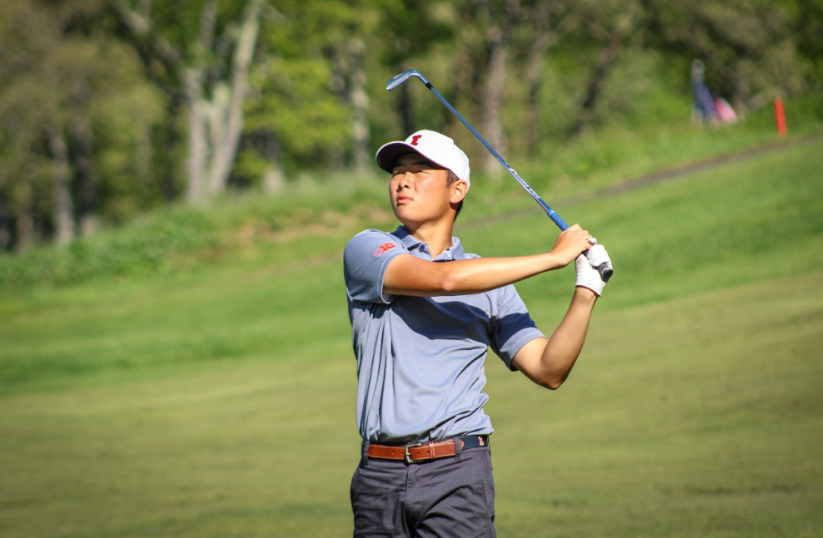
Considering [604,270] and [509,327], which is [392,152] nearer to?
[509,327]

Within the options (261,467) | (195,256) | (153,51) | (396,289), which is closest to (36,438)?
(261,467)

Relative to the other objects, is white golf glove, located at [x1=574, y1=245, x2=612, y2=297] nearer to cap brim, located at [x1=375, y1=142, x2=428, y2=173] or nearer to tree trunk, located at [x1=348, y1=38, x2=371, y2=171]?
cap brim, located at [x1=375, y1=142, x2=428, y2=173]

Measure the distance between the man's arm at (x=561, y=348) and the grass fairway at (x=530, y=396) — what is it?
3.02 metres

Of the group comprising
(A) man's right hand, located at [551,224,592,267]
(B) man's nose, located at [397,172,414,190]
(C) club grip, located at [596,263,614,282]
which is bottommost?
(C) club grip, located at [596,263,614,282]

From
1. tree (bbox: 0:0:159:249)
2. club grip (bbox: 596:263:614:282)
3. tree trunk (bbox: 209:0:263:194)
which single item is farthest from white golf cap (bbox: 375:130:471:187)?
tree (bbox: 0:0:159:249)

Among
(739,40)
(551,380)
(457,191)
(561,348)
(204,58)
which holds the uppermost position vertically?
(739,40)

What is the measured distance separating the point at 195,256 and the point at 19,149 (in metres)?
21.5

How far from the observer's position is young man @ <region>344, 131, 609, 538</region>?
3785mm

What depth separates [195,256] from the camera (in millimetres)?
28172

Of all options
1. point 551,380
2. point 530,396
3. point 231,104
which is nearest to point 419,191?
point 551,380

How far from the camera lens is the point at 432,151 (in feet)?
13.4

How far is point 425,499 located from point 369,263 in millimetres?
775

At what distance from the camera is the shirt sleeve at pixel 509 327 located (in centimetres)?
415

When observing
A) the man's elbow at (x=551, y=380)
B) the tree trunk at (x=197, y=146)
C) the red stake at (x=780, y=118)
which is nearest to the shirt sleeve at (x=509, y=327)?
the man's elbow at (x=551, y=380)
